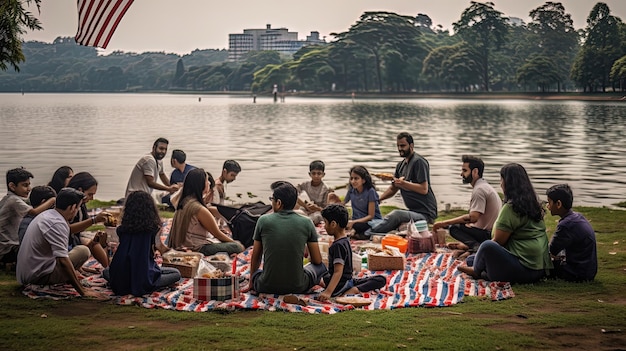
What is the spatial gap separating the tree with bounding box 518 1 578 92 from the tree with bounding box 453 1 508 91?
7.06 metres

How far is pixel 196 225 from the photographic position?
945cm

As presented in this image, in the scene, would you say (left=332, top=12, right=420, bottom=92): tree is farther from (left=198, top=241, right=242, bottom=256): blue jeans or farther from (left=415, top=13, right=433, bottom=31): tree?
(left=198, top=241, right=242, bottom=256): blue jeans

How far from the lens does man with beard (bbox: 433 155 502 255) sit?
31.6 ft

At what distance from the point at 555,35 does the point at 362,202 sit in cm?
11610

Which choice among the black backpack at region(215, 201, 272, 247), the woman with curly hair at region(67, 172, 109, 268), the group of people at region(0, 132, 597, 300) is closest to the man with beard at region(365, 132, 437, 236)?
the group of people at region(0, 132, 597, 300)

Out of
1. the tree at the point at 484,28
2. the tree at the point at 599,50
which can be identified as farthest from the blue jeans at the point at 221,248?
the tree at the point at 484,28

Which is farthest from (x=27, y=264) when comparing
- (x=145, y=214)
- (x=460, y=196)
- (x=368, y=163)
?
(x=368, y=163)

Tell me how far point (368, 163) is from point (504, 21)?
96444 mm

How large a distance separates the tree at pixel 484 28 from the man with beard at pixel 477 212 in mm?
103792

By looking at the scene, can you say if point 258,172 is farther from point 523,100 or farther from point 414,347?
point 523,100

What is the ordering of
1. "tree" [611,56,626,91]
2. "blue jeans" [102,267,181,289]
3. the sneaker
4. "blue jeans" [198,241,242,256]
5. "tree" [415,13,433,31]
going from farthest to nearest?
"tree" [415,13,433,31]
"tree" [611,56,626,91]
the sneaker
"blue jeans" [198,241,242,256]
"blue jeans" [102,267,181,289]

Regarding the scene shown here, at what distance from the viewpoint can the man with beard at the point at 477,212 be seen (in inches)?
380

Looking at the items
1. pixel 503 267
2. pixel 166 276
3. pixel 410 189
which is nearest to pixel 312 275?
pixel 166 276

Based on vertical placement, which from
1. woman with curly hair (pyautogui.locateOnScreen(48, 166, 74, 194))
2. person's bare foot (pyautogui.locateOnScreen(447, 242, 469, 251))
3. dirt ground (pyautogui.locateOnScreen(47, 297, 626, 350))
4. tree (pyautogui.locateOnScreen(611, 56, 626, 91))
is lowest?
dirt ground (pyautogui.locateOnScreen(47, 297, 626, 350))
